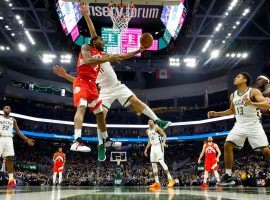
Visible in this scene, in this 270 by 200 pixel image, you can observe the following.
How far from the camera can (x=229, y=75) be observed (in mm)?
35562

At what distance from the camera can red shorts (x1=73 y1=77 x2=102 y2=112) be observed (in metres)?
5.75

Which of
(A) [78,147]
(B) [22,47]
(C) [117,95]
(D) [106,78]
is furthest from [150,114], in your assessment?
(B) [22,47]

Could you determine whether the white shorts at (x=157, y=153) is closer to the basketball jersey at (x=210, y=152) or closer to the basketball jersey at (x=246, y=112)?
the basketball jersey at (x=210, y=152)

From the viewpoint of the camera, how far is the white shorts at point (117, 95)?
644 cm

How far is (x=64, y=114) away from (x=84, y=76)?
33231 millimetres

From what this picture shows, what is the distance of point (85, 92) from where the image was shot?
5.81 meters

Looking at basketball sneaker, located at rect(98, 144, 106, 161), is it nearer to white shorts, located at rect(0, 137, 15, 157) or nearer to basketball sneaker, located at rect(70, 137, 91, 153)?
basketball sneaker, located at rect(70, 137, 91, 153)

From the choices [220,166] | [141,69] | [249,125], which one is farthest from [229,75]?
[249,125]

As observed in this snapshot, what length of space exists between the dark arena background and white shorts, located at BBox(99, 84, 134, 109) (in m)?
0.03

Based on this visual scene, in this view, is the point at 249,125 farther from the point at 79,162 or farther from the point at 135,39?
the point at 79,162

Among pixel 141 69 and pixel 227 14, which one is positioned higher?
pixel 227 14

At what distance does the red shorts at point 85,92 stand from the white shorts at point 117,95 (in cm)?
37

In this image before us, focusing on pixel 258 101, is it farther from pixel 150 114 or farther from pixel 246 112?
pixel 150 114

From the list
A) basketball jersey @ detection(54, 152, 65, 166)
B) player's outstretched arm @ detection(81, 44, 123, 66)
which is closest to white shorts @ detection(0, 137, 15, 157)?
player's outstretched arm @ detection(81, 44, 123, 66)
